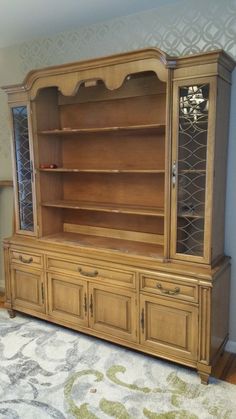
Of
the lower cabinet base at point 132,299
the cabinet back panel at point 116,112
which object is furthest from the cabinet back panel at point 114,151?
the lower cabinet base at point 132,299

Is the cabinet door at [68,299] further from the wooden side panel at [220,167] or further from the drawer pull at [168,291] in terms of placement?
the wooden side panel at [220,167]

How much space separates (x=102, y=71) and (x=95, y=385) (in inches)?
85.8

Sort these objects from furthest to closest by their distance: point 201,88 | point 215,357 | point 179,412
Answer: point 215,357
point 201,88
point 179,412

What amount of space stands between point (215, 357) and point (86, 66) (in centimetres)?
229

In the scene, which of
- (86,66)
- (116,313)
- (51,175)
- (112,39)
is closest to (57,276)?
(116,313)

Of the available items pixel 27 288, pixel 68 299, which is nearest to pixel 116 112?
pixel 68 299

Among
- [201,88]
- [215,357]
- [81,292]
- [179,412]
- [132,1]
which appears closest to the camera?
[179,412]

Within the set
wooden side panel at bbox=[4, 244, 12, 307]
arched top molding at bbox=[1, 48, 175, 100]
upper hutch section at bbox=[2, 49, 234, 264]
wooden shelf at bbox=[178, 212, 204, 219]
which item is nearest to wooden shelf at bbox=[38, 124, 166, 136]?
upper hutch section at bbox=[2, 49, 234, 264]

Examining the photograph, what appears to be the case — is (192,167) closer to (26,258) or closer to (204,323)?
(204,323)

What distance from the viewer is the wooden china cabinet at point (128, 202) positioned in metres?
2.18

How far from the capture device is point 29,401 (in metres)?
2.04

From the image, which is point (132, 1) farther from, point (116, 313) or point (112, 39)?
point (116, 313)

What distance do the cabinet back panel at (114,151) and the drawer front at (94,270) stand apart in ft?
2.85

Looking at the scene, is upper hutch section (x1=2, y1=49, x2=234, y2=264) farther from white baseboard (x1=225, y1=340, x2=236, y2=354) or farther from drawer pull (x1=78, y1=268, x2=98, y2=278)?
white baseboard (x1=225, y1=340, x2=236, y2=354)
